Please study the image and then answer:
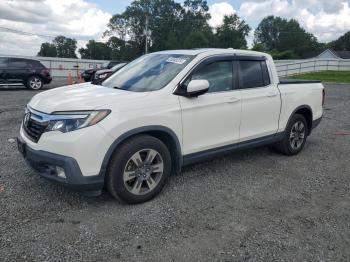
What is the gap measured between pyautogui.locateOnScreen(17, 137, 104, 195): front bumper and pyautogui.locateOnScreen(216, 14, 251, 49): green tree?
267ft

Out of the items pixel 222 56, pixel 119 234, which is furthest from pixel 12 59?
pixel 119 234

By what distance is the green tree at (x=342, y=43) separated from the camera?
336 feet

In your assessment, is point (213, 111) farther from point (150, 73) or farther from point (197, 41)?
point (197, 41)

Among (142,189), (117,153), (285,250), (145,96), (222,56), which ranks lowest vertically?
(285,250)

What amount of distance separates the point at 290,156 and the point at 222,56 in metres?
2.29

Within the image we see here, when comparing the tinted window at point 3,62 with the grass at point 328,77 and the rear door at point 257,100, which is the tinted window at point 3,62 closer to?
the rear door at point 257,100

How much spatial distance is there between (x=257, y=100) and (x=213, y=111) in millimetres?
937

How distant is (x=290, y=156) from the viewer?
605 cm

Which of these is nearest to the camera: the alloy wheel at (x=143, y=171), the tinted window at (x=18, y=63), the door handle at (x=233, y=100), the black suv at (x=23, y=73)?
the alloy wheel at (x=143, y=171)

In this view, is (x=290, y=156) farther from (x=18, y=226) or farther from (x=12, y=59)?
(x=12, y=59)

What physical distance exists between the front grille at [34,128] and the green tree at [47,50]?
88755 mm

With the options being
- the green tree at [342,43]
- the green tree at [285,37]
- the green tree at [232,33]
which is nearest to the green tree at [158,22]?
the green tree at [232,33]

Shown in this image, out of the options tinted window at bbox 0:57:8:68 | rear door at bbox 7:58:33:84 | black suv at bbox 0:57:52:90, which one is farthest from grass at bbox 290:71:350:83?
tinted window at bbox 0:57:8:68

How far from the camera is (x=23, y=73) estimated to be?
16.2m
